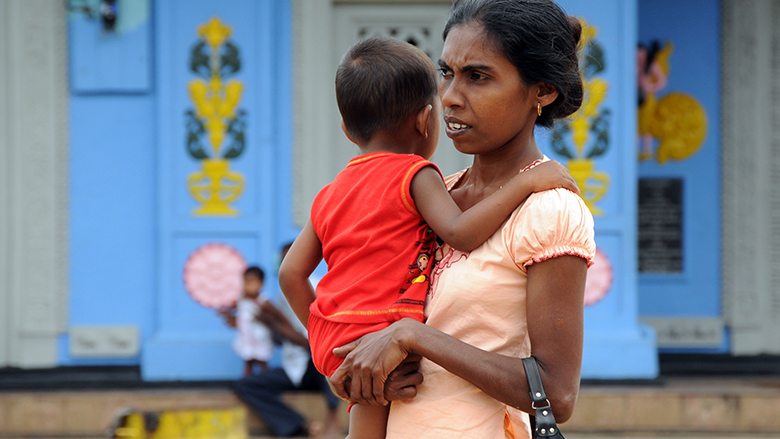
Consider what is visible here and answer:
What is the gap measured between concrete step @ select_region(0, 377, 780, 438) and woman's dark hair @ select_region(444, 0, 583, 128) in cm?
413

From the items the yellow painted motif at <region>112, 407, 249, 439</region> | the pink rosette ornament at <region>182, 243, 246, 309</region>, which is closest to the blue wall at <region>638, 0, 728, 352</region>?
the pink rosette ornament at <region>182, 243, 246, 309</region>

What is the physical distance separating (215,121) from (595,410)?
3399 mm

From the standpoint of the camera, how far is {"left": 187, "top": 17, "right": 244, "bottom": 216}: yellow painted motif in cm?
552

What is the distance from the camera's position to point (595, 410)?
5.20 m

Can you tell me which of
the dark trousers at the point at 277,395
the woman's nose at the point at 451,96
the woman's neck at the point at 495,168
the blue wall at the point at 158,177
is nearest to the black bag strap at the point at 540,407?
the woman's neck at the point at 495,168

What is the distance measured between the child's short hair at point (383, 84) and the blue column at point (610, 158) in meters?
4.01

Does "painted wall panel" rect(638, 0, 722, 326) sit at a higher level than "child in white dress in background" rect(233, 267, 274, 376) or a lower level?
higher

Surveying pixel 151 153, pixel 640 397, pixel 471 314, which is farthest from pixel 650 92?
pixel 471 314

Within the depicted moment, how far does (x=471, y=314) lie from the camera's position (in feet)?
4.67

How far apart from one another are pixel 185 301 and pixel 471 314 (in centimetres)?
446

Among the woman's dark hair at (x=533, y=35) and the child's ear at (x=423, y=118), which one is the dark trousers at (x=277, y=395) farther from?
the woman's dark hair at (x=533, y=35)

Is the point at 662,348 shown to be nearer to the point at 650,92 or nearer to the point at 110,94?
the point at 650,92

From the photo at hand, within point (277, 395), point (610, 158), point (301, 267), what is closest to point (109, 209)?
point (277, 395)

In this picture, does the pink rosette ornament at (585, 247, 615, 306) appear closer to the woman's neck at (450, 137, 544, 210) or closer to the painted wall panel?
the painted wall panel
